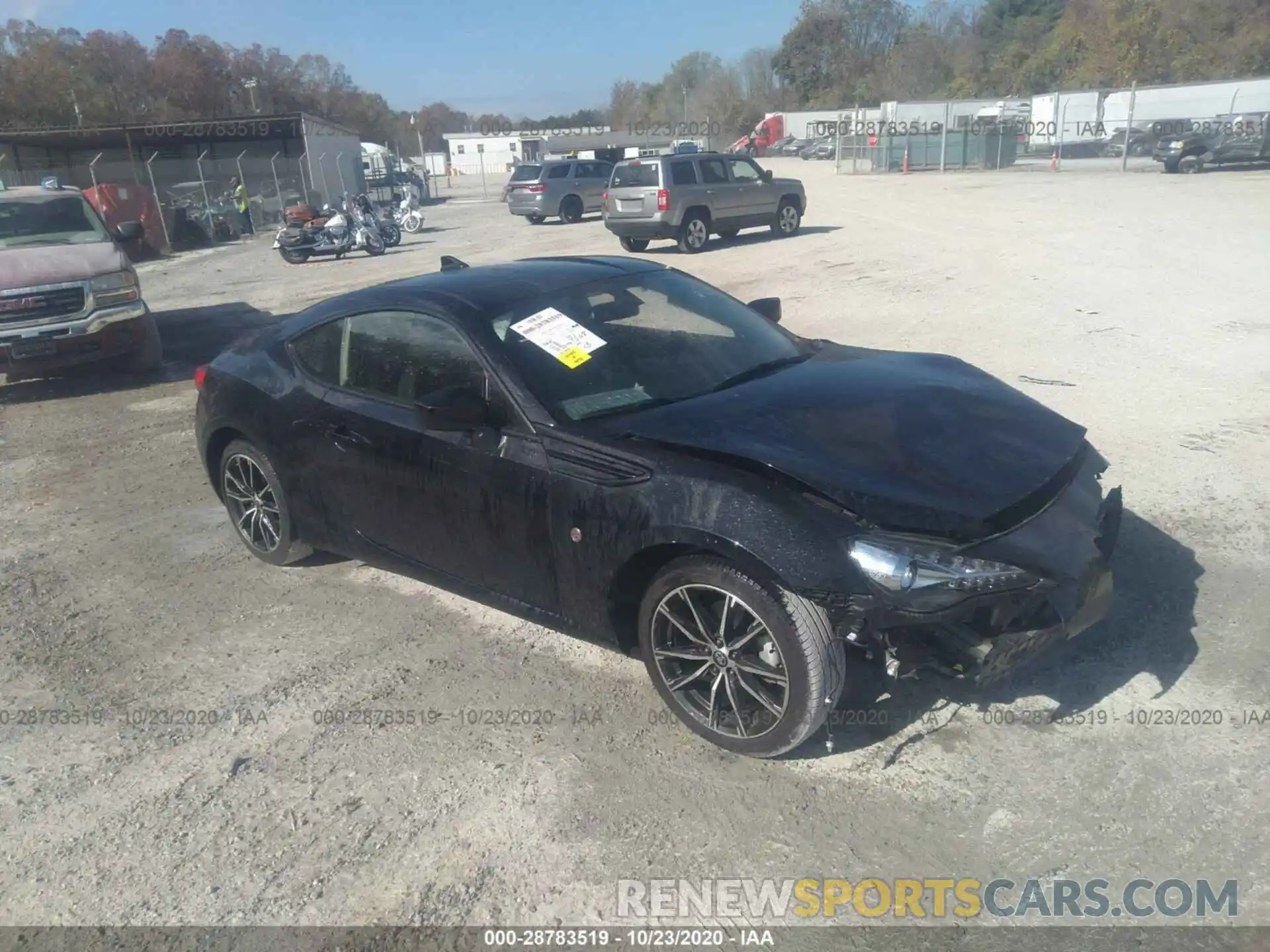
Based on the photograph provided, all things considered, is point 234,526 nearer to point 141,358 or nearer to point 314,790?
point 314,790

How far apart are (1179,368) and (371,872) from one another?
Answer: 291 inches

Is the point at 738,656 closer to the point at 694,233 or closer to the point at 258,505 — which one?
the point at 258,505

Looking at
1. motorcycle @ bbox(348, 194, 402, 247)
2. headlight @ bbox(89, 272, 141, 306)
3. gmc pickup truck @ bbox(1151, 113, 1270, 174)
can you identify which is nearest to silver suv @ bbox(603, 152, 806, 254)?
motorcycle @ bbox(348, 194, 402, 247)

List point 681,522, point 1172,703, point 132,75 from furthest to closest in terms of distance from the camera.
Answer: point 132,75 → point 1172,703 → point 681,522

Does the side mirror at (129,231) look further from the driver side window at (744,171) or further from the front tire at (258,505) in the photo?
the driver side window at (744,171)

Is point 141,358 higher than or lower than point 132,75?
lower

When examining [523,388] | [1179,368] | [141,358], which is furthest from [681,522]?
[141,358]

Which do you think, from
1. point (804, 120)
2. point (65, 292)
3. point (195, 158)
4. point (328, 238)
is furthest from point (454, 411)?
point (804, 120)

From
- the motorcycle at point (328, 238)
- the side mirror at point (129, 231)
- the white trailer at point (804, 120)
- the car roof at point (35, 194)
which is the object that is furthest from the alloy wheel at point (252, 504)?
the white trailer at point (804, 120)

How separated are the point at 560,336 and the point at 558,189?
1012 inches

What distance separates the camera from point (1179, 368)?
7816 mm

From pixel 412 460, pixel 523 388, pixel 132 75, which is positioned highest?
pixel 132 75

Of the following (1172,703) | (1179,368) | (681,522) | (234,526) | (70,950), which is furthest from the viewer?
(1179,368)

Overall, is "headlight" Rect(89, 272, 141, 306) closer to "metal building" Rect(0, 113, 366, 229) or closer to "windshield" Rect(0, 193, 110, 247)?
"windshield" Rect(0, 193, 110, 247)
